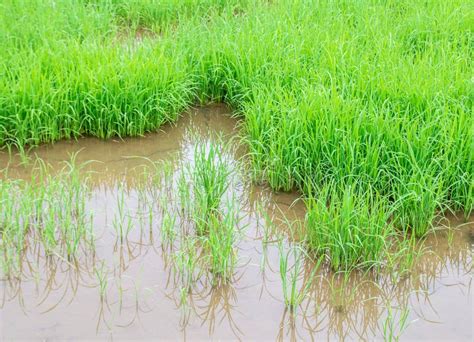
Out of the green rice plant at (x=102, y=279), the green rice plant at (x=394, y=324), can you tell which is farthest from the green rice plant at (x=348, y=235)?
the green rice plant at (x=102, y=279)

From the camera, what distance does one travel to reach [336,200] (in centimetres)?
414

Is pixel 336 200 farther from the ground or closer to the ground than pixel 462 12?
closer to the ground

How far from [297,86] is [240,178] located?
92 centimetres

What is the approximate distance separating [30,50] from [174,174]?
1.59m

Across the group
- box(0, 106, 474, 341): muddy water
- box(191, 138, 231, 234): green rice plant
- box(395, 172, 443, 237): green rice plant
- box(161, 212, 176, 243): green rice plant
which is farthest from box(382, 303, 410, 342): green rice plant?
box(161, 212, 176, 243): green rice plant

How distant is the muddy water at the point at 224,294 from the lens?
10.7ft

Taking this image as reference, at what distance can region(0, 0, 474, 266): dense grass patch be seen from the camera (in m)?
4.27

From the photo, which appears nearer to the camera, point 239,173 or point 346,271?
point 346,271

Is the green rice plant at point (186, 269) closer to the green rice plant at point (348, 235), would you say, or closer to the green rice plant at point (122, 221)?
the green rice plant at point (122, 221)

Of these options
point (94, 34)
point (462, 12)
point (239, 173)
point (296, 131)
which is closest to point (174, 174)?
point (239, 173)

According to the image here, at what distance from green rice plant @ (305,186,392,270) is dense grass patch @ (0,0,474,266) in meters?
0.03

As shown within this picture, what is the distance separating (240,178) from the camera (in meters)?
4.56

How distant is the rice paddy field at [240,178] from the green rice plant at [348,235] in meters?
0.01

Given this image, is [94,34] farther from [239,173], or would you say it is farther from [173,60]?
[239,173]
